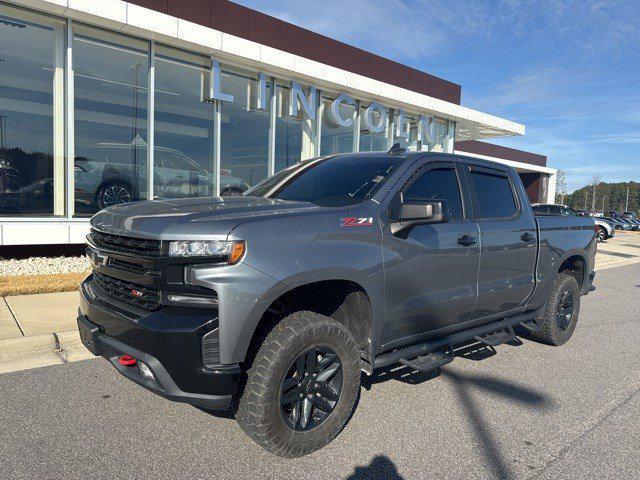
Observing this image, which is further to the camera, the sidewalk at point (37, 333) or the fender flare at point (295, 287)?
the sidewalk at point (37, 333)

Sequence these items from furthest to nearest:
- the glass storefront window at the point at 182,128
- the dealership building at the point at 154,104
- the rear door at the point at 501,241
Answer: the glass storefront window at the point at 182,128 → the dealership building at the point at 154,104 → the rear door at the point at 501,241

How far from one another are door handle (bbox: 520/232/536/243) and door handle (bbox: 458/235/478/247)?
898 mm

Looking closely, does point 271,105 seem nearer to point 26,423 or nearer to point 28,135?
point 28,135

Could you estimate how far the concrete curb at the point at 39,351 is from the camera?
434 centimetres

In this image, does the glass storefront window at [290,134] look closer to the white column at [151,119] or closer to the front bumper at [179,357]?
the white column at [151,119]

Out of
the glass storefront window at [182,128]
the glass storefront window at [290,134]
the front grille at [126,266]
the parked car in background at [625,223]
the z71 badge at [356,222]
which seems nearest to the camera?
the front grille at [126,266]

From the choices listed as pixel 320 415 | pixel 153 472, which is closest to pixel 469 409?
pixel 320 415

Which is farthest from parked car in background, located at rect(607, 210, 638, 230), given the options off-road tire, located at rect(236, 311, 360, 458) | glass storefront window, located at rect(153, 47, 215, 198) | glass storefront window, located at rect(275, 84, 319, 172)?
off-road tire, located at rect(236, 311, 360, 458)

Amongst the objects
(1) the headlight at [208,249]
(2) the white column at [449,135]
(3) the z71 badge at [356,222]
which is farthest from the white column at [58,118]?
(2) the white column at [449,135]

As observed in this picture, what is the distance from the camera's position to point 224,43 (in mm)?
10992

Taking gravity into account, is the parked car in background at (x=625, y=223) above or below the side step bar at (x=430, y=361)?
above

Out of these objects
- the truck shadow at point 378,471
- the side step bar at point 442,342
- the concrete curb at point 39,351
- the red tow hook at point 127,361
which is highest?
the red tow hook at point 127,361

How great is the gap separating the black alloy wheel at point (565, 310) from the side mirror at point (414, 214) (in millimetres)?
2804

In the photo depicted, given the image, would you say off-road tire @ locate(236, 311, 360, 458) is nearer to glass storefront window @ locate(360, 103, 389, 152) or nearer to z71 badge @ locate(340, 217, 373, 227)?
z71 badge @ locate(340, 217, 373, 227)
